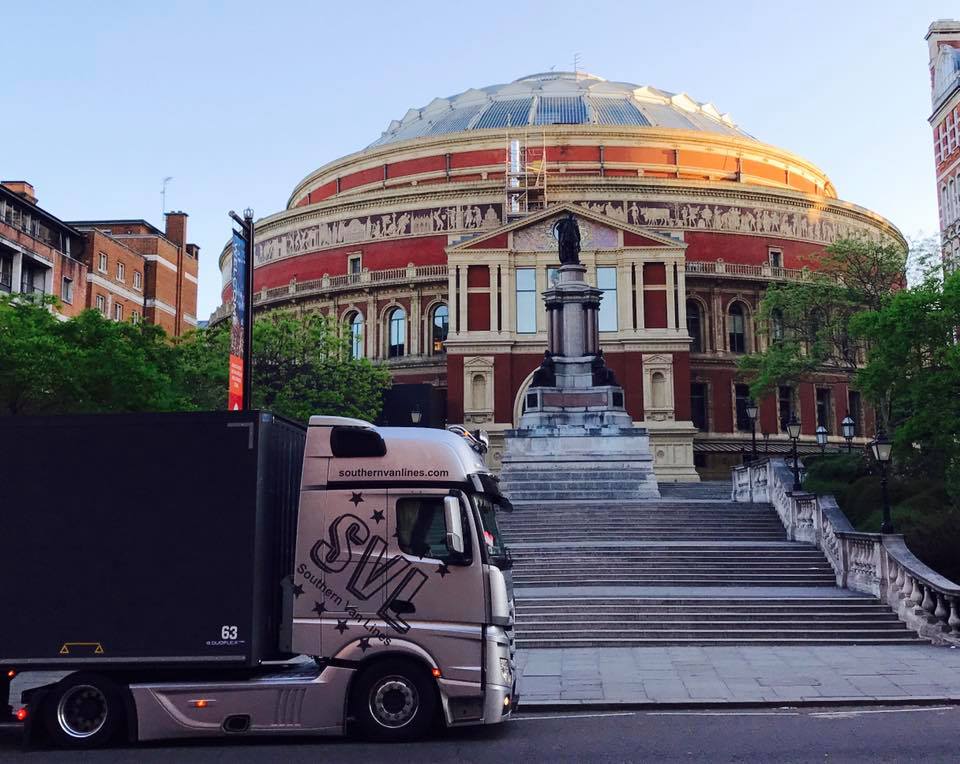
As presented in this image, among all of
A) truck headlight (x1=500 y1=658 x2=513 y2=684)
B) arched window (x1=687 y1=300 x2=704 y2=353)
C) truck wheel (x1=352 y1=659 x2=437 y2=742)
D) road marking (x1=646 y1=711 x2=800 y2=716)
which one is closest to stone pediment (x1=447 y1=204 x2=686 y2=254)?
arched window (x1=687 y1=300 x2=704 y2=353)

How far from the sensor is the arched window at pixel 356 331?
211 ft

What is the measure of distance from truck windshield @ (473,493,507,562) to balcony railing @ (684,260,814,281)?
5171 centimetres

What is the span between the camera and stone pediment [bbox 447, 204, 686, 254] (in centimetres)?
5572

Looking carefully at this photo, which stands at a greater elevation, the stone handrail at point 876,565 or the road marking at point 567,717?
the stone handrail at point 876,565

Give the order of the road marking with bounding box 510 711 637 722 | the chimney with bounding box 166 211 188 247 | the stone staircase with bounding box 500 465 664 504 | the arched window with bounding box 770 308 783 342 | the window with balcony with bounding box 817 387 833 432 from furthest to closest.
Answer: the chimney with bounding box 166 211 188 247
the window with balcony with bounding box 817 387 833 432
the arched window with bounding box 770 308 783 342
the stone staircase with bounding box 500 465 664 504
the road marking with bounding box 510 711 637 722

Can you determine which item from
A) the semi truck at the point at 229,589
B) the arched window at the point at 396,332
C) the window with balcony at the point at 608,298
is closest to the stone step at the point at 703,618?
the semi truck at the point at 229,589

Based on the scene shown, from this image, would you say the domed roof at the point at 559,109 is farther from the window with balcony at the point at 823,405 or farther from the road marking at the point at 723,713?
the road marking at the point at 723,713

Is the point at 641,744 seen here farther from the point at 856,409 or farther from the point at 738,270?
the point at 856,409

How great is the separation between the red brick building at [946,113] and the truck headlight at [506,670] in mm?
68175

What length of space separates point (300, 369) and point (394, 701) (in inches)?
1478

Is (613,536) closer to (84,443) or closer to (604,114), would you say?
(84,443)

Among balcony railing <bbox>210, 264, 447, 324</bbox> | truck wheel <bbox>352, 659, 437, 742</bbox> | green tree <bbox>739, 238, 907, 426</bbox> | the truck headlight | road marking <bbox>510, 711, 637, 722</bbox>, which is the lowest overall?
road marking <bbox>510, 711, 637, 722</bbox>

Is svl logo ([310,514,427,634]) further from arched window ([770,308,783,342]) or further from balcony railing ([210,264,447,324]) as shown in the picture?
balcony railing ([210,264,447,324])

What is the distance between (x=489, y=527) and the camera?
37.3ft
